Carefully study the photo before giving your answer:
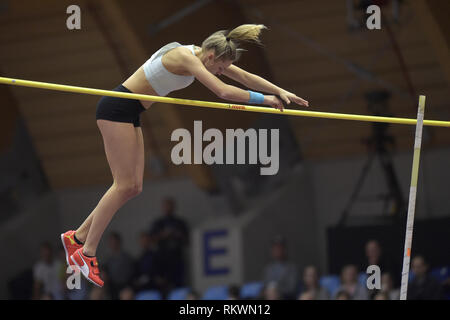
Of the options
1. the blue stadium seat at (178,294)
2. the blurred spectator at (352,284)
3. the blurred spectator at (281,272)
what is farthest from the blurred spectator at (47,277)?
the blurred spectator at (352,284)

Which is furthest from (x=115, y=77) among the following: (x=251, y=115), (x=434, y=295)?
(x=434, y=295)

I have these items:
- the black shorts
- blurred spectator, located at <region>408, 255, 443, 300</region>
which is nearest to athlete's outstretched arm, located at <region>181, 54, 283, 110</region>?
the black shorts

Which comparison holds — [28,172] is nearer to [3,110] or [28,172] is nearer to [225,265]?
[3,110]

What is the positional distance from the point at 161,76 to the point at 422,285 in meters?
3.97

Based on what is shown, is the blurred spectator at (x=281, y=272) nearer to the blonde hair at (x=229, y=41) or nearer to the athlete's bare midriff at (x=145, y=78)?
the athlete's bare midriff at (x=145, y=78)

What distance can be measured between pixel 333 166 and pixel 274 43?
6.71 feet

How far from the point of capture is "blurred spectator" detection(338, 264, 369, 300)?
8750mm

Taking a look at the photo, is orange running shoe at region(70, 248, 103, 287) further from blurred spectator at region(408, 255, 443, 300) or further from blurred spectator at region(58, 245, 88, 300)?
blurred spectator at region(58, 245, 88, 300)

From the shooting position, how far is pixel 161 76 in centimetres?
591

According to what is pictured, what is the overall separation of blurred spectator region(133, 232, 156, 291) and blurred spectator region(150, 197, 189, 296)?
0.08 m

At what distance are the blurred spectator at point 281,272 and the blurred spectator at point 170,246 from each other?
1129 mm

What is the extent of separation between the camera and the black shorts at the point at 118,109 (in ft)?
19.4
